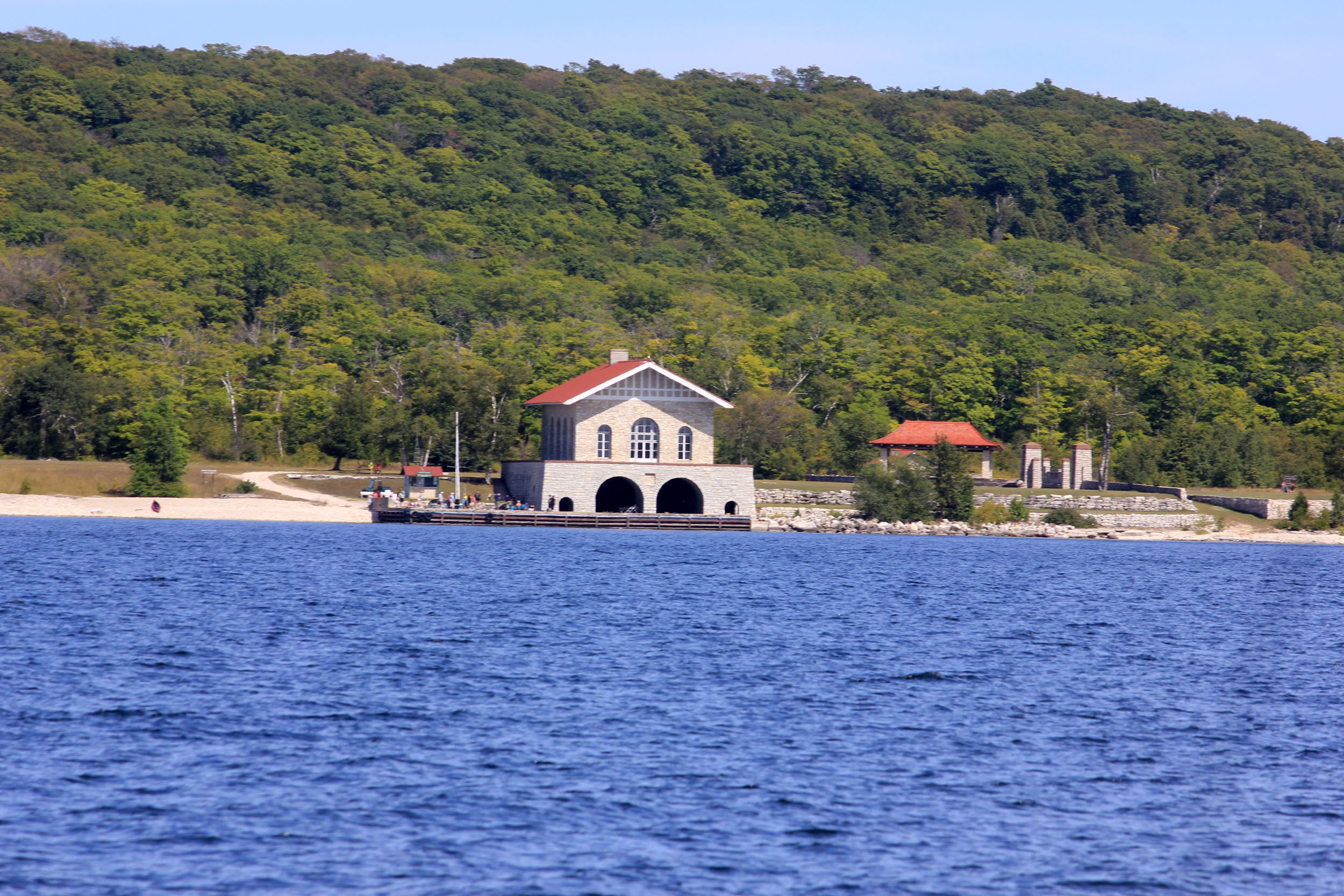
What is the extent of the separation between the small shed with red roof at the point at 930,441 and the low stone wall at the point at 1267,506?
12.7 metres

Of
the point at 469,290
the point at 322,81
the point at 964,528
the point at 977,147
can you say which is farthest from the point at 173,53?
the point at 964,528

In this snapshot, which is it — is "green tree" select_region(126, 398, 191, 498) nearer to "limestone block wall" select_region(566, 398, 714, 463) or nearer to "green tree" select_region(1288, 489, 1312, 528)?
"limestone block wall" select_region(566, 398, 714, 463)

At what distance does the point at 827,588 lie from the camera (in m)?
39.5

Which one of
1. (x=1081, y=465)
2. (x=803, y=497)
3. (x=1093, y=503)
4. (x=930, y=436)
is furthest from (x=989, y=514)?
(x=803, y=497)

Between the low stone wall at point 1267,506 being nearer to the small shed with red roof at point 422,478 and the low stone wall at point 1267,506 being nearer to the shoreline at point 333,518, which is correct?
the shoreline at point 333,518

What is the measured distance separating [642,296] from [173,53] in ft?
324

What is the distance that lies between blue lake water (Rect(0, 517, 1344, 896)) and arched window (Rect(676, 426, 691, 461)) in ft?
111

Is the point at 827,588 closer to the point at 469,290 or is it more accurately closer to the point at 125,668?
the point at 125,668

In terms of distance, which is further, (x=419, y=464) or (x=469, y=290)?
(x=469, y=290)

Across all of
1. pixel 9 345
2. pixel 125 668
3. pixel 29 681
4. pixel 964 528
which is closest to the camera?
pixel 29 681

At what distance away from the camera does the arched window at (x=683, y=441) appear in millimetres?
69688

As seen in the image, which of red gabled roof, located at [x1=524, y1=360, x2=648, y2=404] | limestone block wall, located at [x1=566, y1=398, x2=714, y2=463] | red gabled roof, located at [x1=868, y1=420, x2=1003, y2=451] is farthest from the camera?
red gabled roof, located at [x1=868, y1=420, x2=1003, y2=451]

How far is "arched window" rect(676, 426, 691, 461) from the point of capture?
2744 inches

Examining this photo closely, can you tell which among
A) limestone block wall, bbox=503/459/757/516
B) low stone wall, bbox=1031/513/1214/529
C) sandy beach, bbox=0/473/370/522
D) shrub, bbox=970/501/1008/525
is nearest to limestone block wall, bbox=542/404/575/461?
limestone block wall, bbox=503/459/757/516
